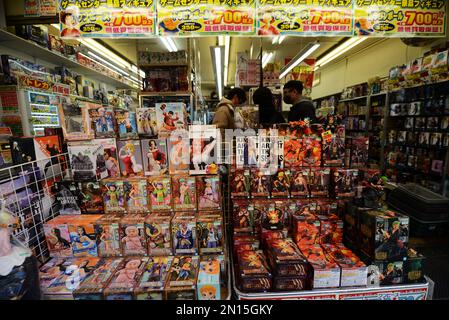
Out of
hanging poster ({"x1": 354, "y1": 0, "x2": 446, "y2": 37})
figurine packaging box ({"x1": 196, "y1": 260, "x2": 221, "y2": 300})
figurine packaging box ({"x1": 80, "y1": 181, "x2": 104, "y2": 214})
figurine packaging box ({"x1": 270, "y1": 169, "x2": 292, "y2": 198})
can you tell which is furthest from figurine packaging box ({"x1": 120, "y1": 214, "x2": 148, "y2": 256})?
hanging poster ({"x1": 354, "y1": 0, "x2": 446, "y2": 37})

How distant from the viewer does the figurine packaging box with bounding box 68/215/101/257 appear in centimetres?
169

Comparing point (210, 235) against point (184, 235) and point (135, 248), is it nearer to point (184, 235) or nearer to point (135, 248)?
point (184, 235)

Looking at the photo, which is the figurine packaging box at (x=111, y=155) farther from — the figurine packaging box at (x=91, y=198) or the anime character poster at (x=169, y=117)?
the anime character poster at (x=169, y=117)

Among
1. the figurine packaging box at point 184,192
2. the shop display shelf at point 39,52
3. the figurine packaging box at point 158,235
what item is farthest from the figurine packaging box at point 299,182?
the shop display shelf at point 39,52

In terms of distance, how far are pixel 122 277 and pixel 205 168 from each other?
91 cm

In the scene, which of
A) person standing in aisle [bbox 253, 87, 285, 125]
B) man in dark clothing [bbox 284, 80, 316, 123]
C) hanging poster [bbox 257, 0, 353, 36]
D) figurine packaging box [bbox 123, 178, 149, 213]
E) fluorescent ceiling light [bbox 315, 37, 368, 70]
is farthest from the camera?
fluorescent ceiling light [bbox 315, 37, 368, 70]

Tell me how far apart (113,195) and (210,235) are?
81 centimetres

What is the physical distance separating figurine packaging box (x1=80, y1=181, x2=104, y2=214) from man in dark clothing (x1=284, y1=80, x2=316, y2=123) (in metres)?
2.25

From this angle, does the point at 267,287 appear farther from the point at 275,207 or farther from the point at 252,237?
the point at 275,207

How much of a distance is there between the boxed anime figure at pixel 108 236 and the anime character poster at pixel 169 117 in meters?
0.74

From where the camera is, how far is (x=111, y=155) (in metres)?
1.87

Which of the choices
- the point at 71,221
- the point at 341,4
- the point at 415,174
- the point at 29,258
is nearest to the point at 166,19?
the point at 341,4

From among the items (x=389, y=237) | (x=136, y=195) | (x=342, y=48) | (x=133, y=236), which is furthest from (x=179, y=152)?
(x=342, y=48)

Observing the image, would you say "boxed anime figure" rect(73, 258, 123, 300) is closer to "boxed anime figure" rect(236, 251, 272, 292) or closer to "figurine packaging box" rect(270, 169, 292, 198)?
"boxed anime figure" rect(236, 251, 272, 292)
